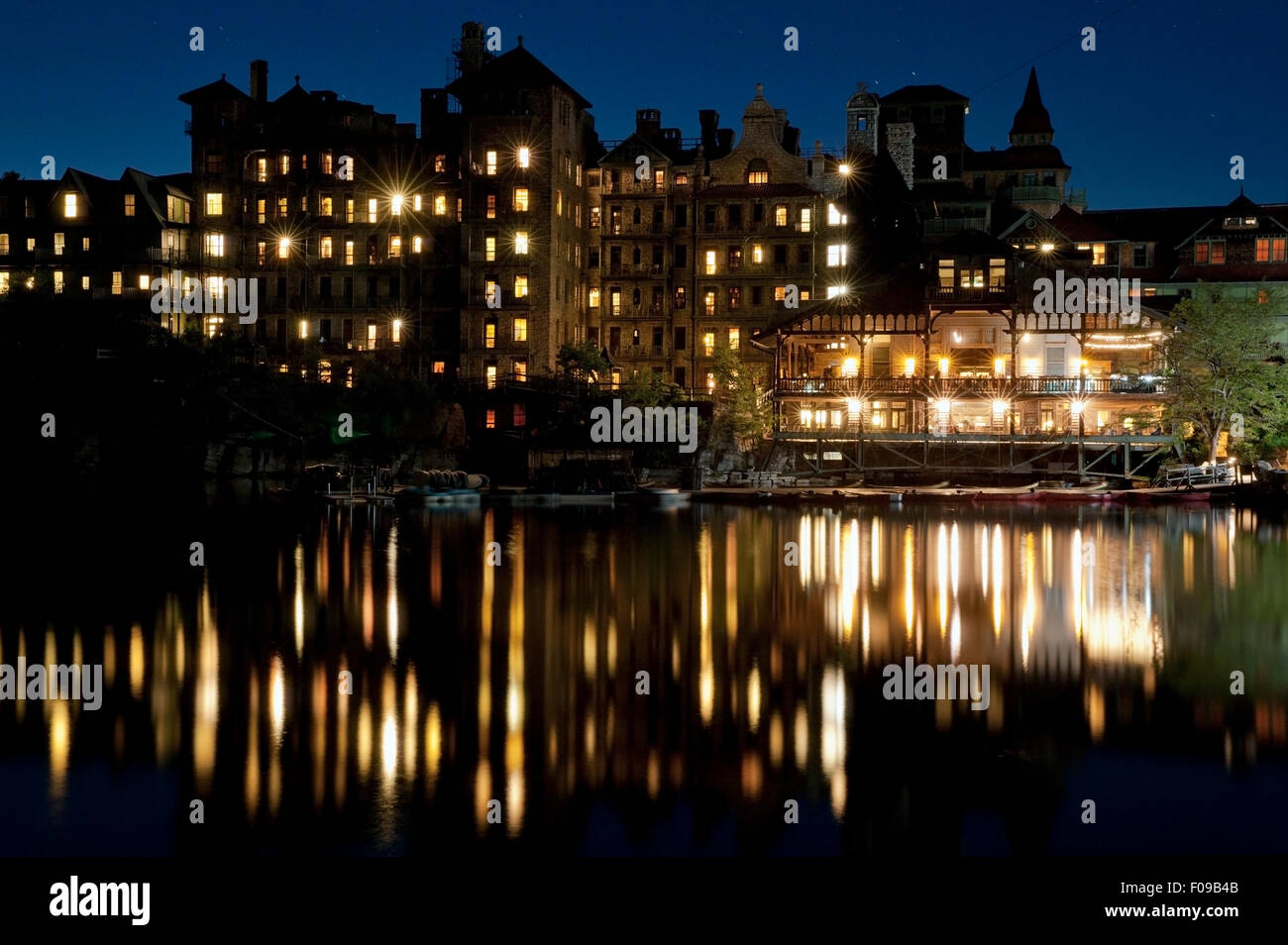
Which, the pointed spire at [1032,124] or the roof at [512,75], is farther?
the pointed spire at [1032,124]

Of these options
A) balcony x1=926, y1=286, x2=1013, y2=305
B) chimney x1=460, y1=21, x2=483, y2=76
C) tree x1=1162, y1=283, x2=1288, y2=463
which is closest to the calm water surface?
tree x1=1162, y1=283, x2=1288, y2=463

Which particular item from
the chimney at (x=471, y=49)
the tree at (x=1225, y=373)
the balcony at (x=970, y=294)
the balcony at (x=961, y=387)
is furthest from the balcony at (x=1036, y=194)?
the chimney at (x=471, y=49)

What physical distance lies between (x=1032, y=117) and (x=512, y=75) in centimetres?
3908

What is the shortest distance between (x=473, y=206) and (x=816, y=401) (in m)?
25.0

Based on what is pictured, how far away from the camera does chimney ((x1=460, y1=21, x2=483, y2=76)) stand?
84.7 metres

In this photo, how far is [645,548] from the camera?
46.9 metres

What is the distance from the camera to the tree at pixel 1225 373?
6731cm

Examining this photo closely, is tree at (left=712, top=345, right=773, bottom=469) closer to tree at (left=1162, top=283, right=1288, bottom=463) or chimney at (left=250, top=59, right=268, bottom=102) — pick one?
tree at (left=1162, top=283, right=1288, bottom=463)

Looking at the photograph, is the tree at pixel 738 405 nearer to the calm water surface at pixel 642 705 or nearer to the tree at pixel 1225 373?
the tree at pixel 1225 373

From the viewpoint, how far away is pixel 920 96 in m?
97.3

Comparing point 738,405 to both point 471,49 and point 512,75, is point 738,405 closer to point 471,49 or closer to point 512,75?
point 512,75

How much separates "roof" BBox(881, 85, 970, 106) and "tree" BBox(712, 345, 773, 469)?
30.5 metres

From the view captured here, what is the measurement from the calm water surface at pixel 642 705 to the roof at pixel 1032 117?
56402 mm
